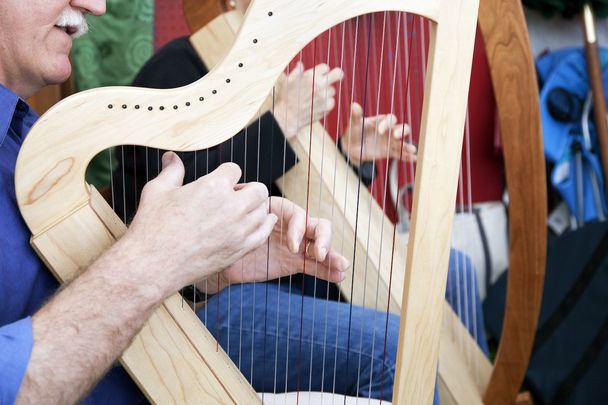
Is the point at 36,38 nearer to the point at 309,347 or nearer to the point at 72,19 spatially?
the point at 72,19

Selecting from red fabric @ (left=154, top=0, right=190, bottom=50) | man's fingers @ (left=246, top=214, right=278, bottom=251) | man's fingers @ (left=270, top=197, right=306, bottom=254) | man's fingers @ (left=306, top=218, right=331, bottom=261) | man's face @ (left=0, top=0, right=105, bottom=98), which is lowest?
man's fingers @ (left=306, top=218, right=331, bottom=261)

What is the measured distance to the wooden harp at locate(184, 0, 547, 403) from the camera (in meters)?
1.16

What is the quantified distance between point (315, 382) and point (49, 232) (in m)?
0.50

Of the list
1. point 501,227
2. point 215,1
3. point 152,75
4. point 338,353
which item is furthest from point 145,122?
point 501,227

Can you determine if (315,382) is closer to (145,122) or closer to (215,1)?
(145,122)

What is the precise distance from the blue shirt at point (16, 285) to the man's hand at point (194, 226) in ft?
0.46

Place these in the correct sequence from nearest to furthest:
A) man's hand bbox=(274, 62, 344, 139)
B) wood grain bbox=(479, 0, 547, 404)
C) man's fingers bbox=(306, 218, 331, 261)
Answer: man's fingers bbox=(306, 218, 331, 261) → wood grain bbox=(479, 0, 547, 404) → man's hand bbox=(274, 62, 344, 139)

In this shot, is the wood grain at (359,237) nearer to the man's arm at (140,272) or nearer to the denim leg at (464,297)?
the denim leg at (464,297)

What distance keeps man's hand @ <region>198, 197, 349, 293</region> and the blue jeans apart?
97 mm

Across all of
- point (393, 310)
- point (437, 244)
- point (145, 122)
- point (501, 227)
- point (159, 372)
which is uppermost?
point (145, 122)

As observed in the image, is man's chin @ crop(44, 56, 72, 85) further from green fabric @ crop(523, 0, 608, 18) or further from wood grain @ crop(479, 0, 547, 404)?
green fabric @ crop(523, 0, 608, 18)

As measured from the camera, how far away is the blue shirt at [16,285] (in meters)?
0.75

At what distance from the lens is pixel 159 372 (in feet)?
3.04

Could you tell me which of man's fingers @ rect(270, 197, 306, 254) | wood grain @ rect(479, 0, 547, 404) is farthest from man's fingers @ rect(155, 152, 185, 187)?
wood grain @ rect(479, 0, 547, 404)
